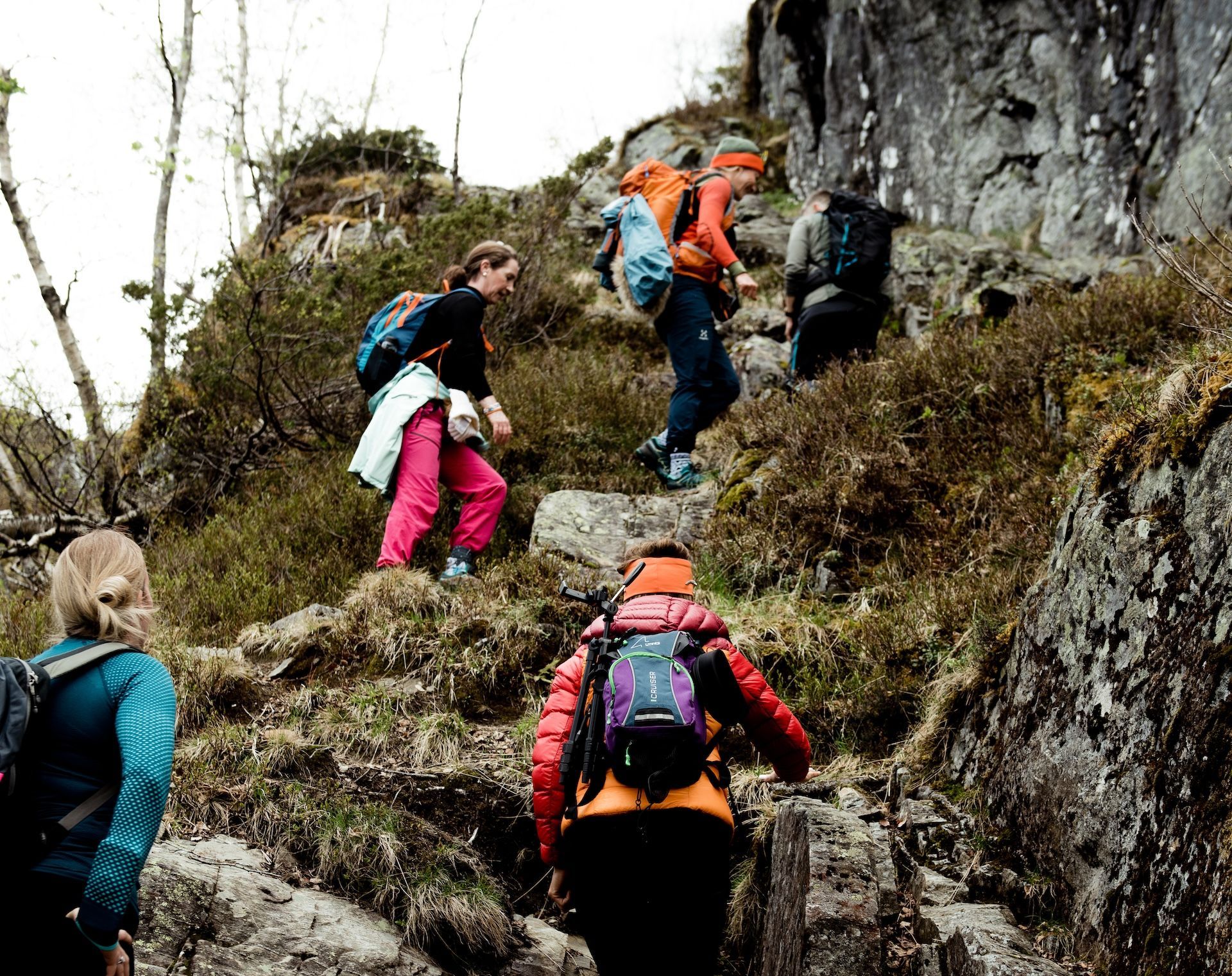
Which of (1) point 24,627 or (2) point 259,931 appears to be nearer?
(2) point 259,931

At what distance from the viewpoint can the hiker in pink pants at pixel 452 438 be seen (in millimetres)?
5699

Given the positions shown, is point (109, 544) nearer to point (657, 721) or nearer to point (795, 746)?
point (657, 721)

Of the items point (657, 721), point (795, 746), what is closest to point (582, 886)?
point (657, 721)

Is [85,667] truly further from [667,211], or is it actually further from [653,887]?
[667,211]

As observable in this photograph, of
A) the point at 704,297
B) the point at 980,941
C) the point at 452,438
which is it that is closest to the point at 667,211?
the point at 704,297

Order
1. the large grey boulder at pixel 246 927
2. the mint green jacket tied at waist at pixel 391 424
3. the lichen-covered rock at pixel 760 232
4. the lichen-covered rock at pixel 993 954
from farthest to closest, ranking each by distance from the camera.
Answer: the lichen-covered rock at pixel 760 232 → the mint green jacket tied at waist at pixel 391 424 → the large grey boulder at pixel 246 927 → the lichen-covered rock at pixel 993 954

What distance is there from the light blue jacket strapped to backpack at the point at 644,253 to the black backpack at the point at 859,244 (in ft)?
6.77

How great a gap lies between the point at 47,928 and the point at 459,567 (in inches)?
146

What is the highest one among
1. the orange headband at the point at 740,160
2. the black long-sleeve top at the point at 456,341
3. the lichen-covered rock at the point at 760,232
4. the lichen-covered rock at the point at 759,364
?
the lichen-covered rock at the point at 760,232

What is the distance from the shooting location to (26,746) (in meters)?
2.45

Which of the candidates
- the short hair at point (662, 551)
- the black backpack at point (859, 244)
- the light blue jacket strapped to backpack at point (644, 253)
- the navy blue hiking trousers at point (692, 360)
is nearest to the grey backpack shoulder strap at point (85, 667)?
the short hair at point (662, 551)

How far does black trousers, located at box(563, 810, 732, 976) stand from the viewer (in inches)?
116

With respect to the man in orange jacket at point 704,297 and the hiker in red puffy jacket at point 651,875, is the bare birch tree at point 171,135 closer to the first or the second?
the man in orange jacket at point 704,297

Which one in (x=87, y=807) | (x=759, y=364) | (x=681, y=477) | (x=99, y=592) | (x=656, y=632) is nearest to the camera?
(x=87, y=807)
